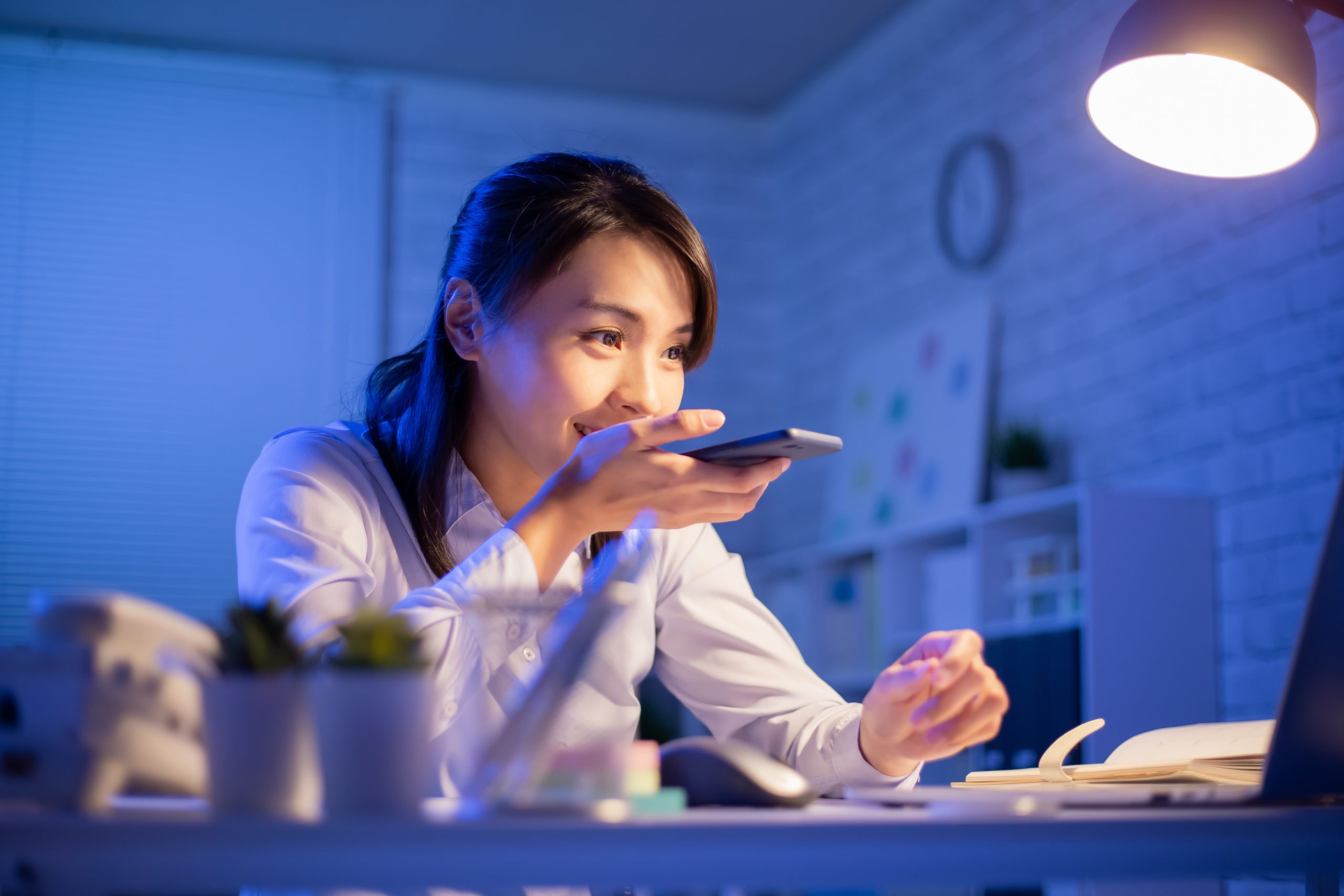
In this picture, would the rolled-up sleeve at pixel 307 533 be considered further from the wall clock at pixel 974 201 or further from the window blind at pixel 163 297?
the window blind at pixel 163 297

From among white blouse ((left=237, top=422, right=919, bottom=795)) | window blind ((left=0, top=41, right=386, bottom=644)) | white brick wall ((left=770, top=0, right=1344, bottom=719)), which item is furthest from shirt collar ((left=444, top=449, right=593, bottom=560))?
window blind ((left=0, top=41, right=386, bottom=644))

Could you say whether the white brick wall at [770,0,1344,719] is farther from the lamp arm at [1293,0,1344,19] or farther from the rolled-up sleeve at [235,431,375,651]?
the rolled-up sleeve at [235,431,375,651]

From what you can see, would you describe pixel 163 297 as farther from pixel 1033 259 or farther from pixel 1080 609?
pixel 1080 609

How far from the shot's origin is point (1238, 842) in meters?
0.68

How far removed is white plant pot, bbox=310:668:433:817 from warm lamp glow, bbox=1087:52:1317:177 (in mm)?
1187

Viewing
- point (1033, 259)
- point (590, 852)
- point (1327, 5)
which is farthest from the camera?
point (1033, 259)

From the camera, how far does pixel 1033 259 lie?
370 centimetres

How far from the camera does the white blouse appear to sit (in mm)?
989

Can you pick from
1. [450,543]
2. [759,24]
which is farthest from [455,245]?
[759,24]

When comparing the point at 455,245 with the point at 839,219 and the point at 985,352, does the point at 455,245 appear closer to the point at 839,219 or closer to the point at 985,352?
the point at 985,352

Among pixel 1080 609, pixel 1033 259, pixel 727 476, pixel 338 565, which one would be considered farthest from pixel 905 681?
pixel 1033 259

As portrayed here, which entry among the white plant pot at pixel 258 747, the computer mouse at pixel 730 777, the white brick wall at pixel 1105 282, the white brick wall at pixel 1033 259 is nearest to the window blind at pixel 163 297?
the white brick wall at pixel 1033 259

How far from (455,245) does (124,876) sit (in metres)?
1.23

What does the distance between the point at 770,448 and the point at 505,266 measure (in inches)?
26.0
